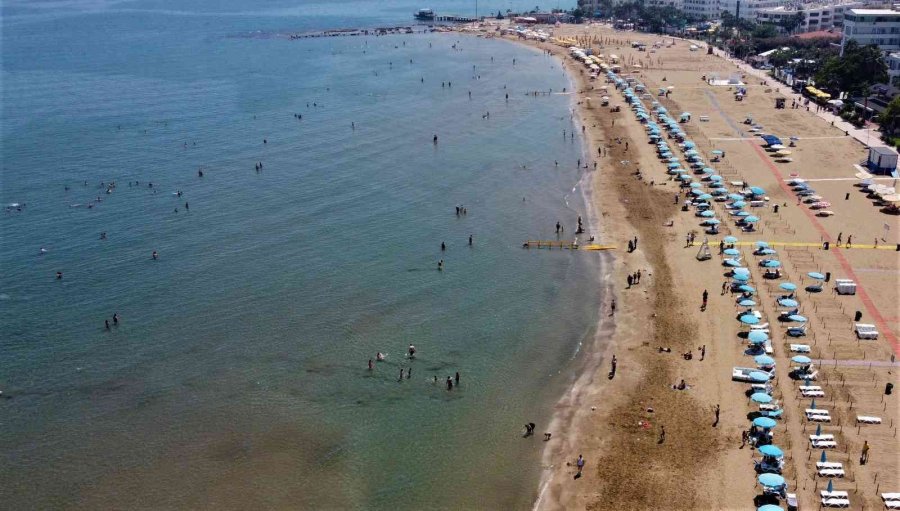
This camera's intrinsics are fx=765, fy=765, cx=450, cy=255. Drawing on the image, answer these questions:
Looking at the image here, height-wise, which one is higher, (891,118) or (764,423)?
(891,118)

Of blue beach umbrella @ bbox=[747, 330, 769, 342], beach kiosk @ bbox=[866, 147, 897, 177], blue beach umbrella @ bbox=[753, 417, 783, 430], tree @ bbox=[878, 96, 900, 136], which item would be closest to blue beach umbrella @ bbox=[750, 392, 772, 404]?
blue beach umbrella @ bbox=[753, 417, 783, 430]

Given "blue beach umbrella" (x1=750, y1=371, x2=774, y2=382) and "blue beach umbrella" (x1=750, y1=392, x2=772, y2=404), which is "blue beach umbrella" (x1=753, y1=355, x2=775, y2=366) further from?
"blue beach umbrella" (x1=750, y1=392, x2=772, y2=404)

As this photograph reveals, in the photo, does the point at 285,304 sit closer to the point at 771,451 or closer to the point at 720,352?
the point at 720,352

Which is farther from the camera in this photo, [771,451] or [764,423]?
[764,423]

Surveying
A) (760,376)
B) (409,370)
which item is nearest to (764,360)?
(760,376)

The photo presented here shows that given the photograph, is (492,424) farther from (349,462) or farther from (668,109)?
(668,109)

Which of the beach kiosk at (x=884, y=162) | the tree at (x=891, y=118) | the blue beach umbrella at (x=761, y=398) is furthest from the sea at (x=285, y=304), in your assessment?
the tree at (x=891, y=118)
